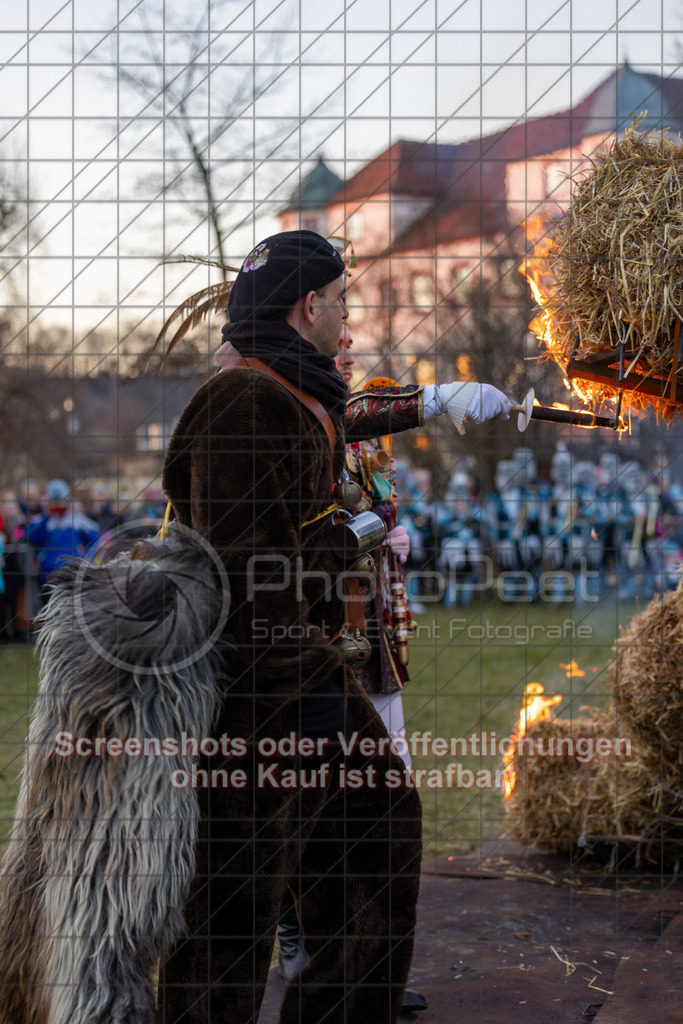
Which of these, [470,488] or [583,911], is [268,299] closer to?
[583,911]

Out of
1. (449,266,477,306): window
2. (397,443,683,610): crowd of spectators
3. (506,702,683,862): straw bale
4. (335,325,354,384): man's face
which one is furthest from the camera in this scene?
(397,443,683,610): crowd of spectators

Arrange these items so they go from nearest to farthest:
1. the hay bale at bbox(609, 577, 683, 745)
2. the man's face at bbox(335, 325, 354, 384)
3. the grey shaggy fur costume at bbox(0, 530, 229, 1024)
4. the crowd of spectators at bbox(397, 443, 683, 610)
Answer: the grey shaggy fur costume at bbox(0, 530, 229, 1024) → the man's face at bbox(335, 325, 354, 384) → the hay bale at bbox(609, 577, 683, 745) → the crowd of spectators at bbox(397, 443, 683, 610)

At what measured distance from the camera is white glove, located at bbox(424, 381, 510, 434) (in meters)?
2.68

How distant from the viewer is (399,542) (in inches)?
130

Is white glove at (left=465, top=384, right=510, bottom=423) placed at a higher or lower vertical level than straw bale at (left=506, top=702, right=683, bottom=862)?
higher

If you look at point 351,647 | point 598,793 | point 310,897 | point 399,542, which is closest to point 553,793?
point 598,793

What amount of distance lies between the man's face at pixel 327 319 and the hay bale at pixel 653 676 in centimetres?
174

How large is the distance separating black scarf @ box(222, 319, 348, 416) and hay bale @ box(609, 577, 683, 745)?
175 centimetres

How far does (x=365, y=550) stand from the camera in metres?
2.23

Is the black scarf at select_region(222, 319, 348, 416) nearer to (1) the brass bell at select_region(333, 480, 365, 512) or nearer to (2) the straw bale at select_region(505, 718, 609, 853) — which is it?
(1) the brass bell at select_region(333, 480, 365, 512)

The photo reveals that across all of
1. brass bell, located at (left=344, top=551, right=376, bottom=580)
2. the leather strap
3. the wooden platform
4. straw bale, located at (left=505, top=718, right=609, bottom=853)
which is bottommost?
the wooden platform

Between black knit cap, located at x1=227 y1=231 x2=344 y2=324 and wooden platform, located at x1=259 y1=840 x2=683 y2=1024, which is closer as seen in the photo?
black knit cap, located at x1=227 y1=231 x2=344 y2=324
